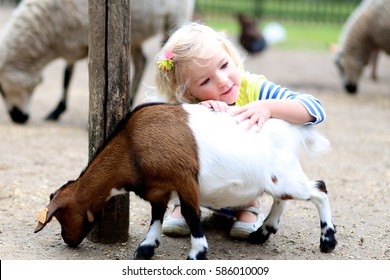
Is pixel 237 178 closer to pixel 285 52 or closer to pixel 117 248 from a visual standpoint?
pixel 117 248

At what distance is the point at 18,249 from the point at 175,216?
78 centimetres

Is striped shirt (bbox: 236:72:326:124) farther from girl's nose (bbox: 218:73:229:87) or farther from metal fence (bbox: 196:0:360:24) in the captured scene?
metal fence (bbox: 196:0:360:24)

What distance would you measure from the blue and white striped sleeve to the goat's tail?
5cm

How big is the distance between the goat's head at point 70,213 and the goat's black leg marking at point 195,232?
0.44 m

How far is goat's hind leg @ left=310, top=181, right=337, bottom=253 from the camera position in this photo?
10.8 ft

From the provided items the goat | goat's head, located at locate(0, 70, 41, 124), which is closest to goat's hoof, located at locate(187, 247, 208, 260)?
goat's head, located at locate(0, 70, 41, 124)

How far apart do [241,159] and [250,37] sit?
9.90 m

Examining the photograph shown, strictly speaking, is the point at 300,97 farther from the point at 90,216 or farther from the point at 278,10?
the point at 278,10

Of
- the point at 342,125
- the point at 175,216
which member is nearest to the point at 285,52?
the point at 342,125

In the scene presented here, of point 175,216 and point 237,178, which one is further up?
point 237,178

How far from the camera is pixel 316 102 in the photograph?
3.37 metres

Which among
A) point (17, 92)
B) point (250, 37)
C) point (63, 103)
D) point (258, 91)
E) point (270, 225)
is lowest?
point (250, 37)

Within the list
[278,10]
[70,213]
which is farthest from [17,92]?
[278,10]

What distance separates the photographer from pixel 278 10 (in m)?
Result: 19.2
